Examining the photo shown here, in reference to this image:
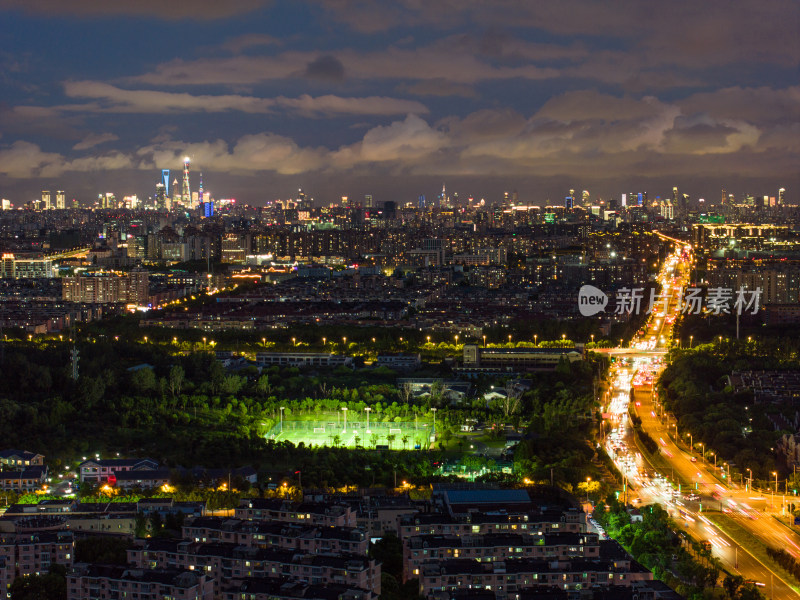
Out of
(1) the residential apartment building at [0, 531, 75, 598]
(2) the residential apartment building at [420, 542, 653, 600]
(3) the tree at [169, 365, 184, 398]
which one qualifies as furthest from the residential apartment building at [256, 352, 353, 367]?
(2) the residential apartment building at [420, 542, 653, 600]

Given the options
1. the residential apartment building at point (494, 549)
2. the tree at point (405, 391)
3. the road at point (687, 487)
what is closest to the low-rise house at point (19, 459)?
the residential apartment building at point (494, 549)

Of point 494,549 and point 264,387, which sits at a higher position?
point 264,387

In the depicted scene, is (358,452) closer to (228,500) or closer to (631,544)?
(228,500)

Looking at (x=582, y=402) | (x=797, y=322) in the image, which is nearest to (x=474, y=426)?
(x=582, y=402)

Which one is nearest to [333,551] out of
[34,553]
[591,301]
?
[34,553]

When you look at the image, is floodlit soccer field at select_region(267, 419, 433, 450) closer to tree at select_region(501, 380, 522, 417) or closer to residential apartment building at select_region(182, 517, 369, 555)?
tree at select_region(501, 380, 522, 417)

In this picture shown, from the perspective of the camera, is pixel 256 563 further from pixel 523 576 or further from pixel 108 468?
pixel 108 468
